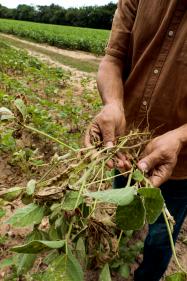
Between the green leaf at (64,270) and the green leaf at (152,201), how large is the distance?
173mm

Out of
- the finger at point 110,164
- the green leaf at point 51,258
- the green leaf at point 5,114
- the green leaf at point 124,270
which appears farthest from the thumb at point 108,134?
the green leaf at point 124,270

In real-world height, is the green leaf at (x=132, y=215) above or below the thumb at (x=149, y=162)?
above

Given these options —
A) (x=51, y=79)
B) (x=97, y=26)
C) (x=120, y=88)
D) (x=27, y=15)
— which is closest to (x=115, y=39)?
(x=120, y=88)

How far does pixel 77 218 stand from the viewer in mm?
991

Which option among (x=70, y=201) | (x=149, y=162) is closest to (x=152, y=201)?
(x=70, y=201)

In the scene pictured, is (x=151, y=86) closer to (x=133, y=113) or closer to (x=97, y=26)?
(x=133, y=113)

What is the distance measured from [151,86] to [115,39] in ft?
0.97

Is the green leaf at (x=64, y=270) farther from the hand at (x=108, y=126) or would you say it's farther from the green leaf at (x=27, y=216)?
the hand at (x=108, y=126)

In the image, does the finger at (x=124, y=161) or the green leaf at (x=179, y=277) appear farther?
the finger at (x=124, y=161)

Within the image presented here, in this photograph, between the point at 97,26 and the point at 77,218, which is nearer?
the point at 77,218

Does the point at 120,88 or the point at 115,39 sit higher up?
the point at 115,39

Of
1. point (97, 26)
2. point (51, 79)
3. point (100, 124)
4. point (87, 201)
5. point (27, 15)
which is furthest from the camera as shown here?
point (27, 15)

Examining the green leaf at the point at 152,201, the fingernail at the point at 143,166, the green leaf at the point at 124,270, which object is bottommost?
the green leaf at the point at 124,270

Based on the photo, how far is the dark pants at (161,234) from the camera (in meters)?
1.68
